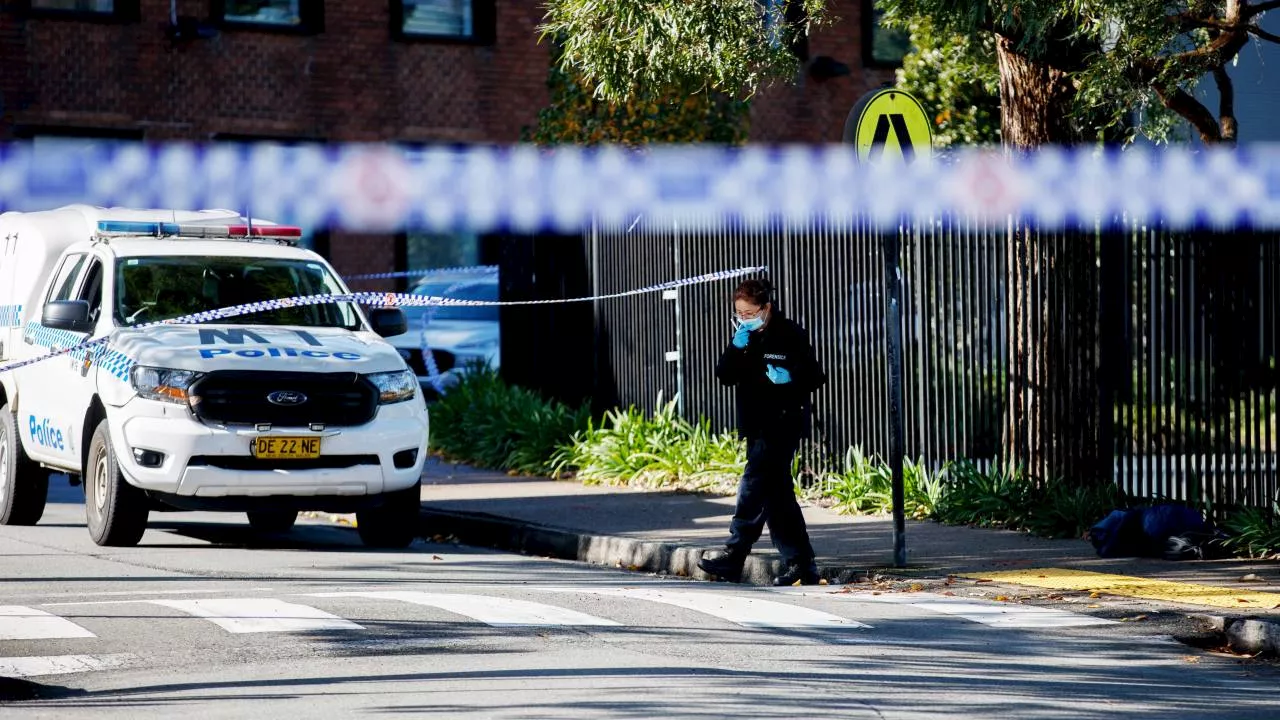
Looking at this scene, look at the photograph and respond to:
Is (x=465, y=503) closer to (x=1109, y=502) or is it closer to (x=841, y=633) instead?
(x=1109, y=502)

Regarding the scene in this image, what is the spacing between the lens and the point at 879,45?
104 feet

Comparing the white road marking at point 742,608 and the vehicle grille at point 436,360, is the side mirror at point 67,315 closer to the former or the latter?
the white road marking at point 742,608

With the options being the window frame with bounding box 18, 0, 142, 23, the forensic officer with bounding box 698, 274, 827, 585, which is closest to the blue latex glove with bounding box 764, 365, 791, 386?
the forensic officer with bounding box 698, 274, 827, 585

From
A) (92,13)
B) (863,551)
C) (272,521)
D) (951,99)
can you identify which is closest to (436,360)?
(951,99)

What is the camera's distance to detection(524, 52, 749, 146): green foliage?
25.0m

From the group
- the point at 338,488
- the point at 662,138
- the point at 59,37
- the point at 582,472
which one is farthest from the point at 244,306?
the point at 59,37

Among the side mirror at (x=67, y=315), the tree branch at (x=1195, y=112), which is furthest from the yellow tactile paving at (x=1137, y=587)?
the side mirror at (x=67, y=315)

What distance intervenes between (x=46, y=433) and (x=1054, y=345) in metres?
6.91

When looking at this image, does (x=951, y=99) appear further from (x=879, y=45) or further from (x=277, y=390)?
(x=879, y=45)

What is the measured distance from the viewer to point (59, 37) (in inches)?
1037

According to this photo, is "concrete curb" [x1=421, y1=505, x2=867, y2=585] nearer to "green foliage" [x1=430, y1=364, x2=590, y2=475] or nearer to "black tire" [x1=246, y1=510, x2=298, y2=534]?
"black tire" [x1=246, y1=510, x2=298, y2=534]

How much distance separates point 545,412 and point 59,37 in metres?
11.3

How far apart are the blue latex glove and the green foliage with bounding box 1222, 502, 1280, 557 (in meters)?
2.81

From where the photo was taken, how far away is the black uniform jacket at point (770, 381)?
11047 millimetres
